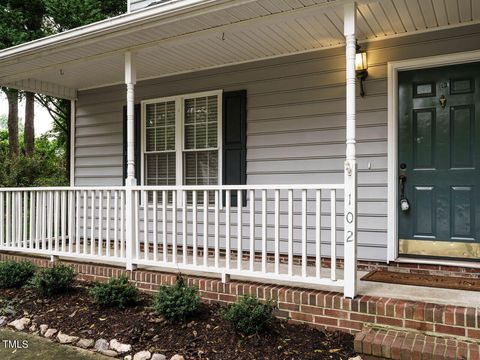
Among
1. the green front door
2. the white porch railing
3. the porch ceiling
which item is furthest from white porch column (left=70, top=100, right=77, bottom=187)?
the green front door

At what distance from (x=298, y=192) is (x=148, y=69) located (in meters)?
2.47

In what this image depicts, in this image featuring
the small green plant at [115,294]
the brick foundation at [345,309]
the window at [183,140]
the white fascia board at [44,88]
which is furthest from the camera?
the white fascia board at [44,88]

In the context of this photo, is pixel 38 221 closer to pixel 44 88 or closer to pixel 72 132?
pixel 72 132

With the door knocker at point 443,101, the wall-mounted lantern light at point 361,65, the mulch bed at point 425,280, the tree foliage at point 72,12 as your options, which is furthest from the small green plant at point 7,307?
the tree foliage at point 72,12

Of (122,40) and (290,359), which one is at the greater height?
(122,40)

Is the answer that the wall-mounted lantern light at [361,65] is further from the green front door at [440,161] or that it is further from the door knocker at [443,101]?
the door knocker at [443,101]

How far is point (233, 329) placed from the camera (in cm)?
311

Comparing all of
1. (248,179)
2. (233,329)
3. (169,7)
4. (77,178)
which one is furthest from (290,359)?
(77,178)

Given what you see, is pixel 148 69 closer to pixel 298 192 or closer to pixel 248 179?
pixel 248 179

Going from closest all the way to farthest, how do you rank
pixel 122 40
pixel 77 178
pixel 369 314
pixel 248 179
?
pixel 369 314 → pixel 122 40 → pixel 248 179 → pixel 77 178

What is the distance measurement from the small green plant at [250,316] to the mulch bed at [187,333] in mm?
59

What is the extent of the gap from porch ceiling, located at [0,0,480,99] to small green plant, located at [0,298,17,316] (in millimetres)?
2605

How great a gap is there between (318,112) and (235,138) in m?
1.06

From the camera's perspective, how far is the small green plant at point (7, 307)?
12.6 feet
